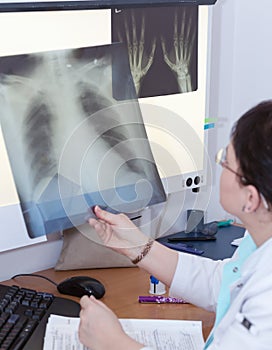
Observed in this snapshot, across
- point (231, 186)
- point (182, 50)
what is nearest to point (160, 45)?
point (182, 50)

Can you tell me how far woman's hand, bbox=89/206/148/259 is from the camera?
1.32m

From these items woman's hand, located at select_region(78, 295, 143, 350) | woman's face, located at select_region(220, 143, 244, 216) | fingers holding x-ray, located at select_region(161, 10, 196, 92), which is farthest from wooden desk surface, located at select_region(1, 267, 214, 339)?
fingers holding x-ray, located at select_region(161, 10, 196, 92)

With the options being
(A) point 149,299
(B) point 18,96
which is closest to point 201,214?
(A) point 149,299

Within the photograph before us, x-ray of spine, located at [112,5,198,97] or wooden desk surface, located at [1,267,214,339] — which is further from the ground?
x-ray of spine, located at [112,5,198,97]

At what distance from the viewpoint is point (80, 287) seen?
1.41 meters

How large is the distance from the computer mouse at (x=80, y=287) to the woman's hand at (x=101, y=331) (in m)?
0.29

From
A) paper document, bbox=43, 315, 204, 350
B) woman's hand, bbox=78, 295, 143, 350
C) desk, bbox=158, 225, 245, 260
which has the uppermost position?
woman's hand, bbox=78, 295, 143, 350

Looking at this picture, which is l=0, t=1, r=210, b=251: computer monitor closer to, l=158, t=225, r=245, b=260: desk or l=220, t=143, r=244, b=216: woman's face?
l=158, t=225, r=245, b=260: desk

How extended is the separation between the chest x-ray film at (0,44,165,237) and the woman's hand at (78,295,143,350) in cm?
36

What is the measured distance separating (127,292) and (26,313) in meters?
0.29

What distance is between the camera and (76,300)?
1399 millimetres

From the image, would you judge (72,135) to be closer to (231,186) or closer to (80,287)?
(80,287)

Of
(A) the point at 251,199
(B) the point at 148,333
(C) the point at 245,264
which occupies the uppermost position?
(A) the point at 251,199

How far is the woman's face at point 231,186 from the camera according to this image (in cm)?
99
